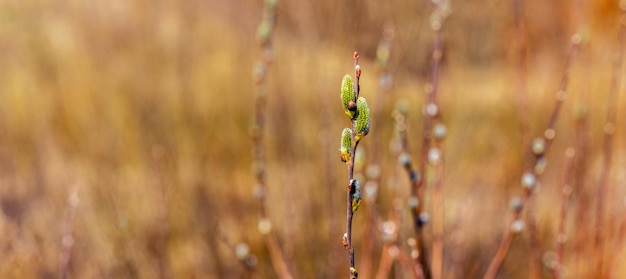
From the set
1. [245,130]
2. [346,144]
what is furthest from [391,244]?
[245,130]

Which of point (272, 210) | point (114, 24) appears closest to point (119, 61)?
point (114, 24)

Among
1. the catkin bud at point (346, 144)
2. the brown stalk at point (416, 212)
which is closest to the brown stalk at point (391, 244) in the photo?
the brown stalk at point (416, 212)

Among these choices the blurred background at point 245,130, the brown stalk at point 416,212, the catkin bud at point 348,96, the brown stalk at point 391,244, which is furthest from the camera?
the blurred background at point 245,130

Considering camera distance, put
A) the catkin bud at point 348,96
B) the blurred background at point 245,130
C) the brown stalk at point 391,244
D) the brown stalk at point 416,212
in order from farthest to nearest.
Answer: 1. the blurred background at point 245,130
2. the brown stalk at point 391,244
3. the brown stalk at point 416,212
4. the catkin bud at point 348,96

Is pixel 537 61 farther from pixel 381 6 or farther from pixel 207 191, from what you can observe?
pixel 207 191

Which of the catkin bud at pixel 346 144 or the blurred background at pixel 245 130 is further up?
the catkin bud at pixel 346 144

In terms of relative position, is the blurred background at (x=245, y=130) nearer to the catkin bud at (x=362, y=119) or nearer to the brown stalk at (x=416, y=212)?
the brown stalk at (x=416, y=212)

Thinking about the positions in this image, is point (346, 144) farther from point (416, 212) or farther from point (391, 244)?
point (391, 244)
